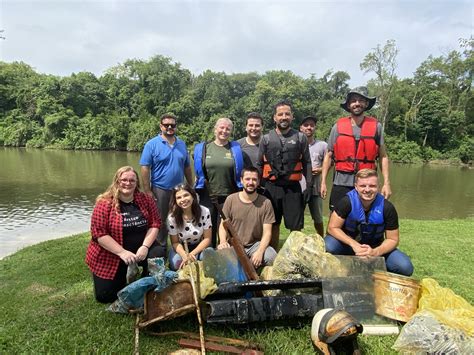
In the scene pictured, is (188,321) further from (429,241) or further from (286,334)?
(429,241)

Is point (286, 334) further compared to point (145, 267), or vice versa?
point (145, 267)

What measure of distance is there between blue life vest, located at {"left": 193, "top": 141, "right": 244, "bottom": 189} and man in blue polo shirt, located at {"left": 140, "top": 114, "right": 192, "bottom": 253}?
0.37 metres

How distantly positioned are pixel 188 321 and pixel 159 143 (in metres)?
2.79

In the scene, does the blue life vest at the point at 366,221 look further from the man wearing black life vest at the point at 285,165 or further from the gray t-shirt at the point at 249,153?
the gray t-shirt at the point at 249,153

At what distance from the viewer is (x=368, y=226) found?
407 cm

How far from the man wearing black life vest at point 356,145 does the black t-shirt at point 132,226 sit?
2.41 m

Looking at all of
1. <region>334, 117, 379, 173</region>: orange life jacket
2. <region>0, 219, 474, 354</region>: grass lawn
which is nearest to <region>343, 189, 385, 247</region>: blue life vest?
<region>334, 117, 379, 173</region>: orange life jacket

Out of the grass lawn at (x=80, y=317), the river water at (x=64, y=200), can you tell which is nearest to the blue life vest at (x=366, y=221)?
the grass lawn at (x=80, y=317)

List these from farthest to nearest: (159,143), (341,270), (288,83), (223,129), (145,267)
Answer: (288,83)
(159,143)
(223,129)
(145,267)
(341,270)

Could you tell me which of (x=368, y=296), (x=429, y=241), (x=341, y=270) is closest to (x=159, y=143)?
(x=341, y=270)

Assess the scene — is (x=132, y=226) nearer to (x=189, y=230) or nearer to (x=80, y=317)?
(x=189, y=230)

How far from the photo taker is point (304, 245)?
154 inches

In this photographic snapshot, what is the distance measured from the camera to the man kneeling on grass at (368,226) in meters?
3.98

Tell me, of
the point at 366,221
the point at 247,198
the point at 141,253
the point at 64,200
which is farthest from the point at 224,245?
the point at 64,200
